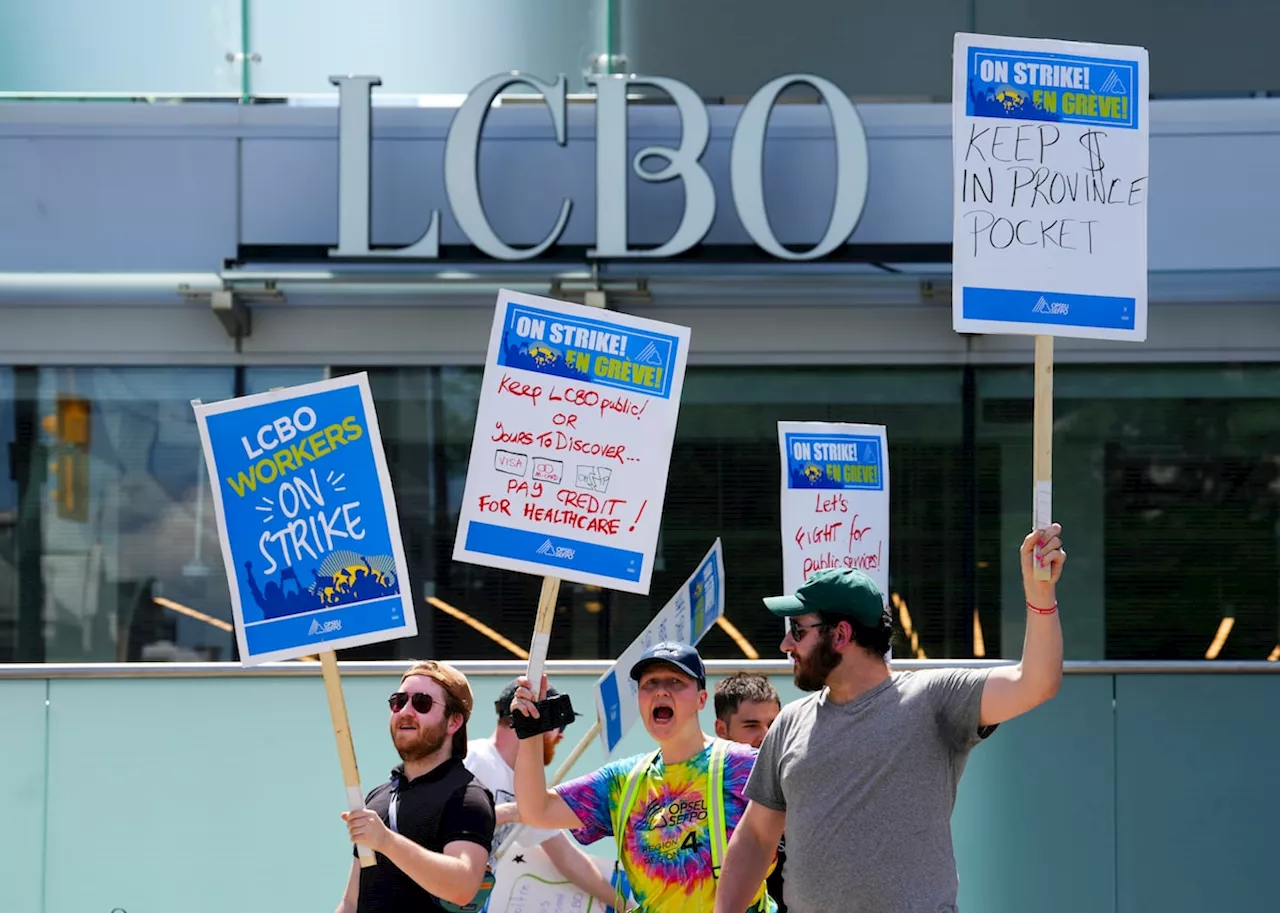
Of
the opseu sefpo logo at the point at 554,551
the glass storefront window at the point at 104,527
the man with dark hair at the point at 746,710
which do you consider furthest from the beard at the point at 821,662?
the glass storefront window at the point at 104,527

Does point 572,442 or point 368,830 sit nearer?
point 368,830

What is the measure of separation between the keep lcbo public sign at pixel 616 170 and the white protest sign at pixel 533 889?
438 cm

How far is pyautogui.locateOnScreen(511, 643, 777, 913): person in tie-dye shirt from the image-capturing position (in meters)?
4.78

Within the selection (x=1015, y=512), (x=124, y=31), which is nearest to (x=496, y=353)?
(x=1015, y=512)

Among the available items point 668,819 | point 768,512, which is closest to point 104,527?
point 768,512

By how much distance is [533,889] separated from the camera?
5.73m

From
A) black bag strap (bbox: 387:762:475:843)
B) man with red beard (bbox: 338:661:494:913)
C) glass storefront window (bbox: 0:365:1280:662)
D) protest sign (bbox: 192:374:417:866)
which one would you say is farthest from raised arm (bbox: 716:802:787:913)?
glass storefront window (bbox: 0:365:1280:662)

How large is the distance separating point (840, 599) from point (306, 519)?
1737 millimetres

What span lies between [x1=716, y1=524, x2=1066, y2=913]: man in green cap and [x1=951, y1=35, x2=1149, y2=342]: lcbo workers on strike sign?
791mm

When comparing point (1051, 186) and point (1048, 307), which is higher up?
point (1051, 186)

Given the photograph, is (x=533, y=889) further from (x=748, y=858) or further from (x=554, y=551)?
(x=748, y=858)

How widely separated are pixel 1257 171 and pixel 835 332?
2.60m

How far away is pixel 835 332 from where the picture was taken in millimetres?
9773

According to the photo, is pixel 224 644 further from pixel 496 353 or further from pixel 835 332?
pixel 496 353
